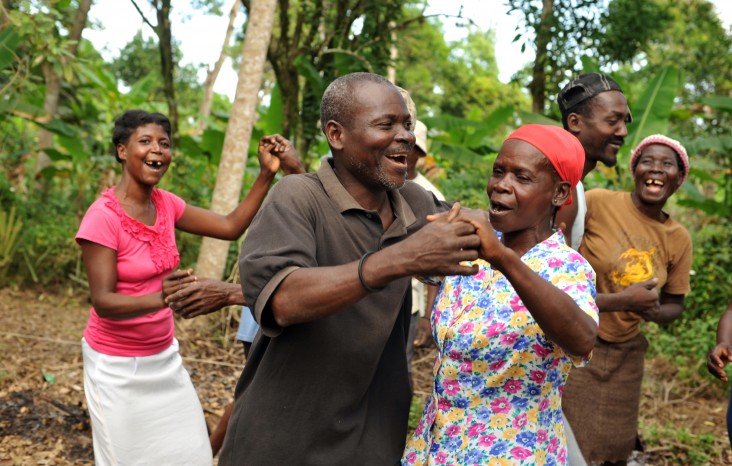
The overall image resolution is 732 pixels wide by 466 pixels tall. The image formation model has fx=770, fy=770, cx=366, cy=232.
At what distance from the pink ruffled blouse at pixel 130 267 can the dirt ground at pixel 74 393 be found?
1742 millimetres

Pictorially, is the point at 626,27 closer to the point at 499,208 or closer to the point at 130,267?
the point at 130,267

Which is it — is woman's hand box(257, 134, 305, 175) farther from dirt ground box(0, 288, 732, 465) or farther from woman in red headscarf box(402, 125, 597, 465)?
dirt ground box(0, 288, 732, 465)

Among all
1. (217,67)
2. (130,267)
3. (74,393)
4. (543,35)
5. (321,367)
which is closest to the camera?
(321,367)

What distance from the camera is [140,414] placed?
11.3 feet

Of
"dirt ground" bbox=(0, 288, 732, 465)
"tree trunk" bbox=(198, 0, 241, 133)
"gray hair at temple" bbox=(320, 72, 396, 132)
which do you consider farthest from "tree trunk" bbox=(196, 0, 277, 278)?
"tree trunk" bbox=(198, 0, 241, 133)

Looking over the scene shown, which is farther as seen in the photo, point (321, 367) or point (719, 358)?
point (719, 358)

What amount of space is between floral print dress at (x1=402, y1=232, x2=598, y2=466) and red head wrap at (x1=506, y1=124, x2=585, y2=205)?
204mm

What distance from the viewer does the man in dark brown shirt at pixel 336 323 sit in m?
2.20

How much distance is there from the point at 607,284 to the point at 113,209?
2.32 metres

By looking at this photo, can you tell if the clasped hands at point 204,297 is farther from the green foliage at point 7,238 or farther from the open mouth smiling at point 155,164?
the green foliage at point 7,238

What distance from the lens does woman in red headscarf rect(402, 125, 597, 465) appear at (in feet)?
7.16

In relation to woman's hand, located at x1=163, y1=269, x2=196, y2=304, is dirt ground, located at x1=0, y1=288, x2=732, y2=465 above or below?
below

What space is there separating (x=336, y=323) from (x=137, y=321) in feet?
5.13

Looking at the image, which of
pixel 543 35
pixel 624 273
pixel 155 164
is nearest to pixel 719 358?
pixel 624 273
